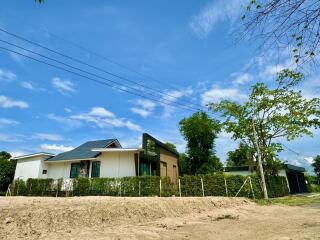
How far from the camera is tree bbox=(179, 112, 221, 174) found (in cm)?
3278

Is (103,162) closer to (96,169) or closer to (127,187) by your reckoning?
(96,169)

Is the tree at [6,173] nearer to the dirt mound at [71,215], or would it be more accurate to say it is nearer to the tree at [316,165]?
the dirt mound at [71,215]

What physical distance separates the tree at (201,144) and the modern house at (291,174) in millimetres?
2980

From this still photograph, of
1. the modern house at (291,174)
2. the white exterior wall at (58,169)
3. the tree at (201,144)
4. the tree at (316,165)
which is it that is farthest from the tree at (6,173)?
the tree at (316,165)

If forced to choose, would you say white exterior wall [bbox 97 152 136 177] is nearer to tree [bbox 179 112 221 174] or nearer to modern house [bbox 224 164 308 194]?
tree [bbox 179 112 221 174]

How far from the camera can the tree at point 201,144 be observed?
32781 mm

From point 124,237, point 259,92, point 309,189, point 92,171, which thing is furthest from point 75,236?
point 309,189

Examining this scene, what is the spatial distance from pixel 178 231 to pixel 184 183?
12212 millimetres

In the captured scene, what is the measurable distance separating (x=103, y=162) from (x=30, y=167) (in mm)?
9740

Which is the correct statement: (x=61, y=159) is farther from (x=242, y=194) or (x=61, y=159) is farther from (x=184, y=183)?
(x=242, y=194)

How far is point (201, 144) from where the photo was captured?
33.4m

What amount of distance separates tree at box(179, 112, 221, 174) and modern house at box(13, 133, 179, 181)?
4.60m

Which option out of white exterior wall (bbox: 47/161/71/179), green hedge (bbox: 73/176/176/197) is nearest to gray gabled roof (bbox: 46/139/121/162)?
white exterior wall (bbox: 47/161/71/179)

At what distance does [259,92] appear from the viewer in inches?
997
